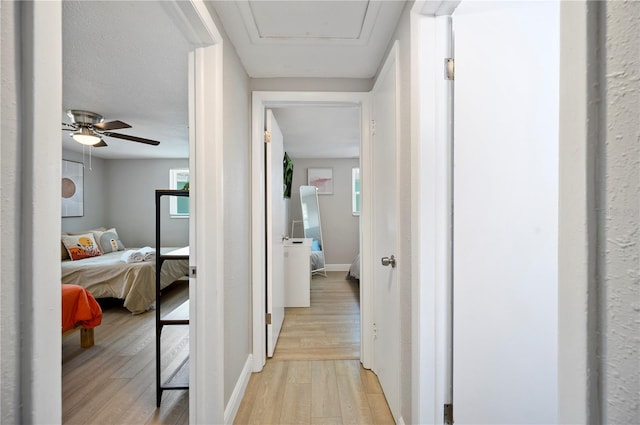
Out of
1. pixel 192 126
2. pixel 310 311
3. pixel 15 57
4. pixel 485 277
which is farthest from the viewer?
pixel 310 311

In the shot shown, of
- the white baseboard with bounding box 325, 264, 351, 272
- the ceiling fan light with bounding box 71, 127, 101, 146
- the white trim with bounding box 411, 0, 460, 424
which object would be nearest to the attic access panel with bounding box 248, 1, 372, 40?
the white trim with bounding box 411, 0, 460, 424

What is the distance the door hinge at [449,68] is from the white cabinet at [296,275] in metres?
2.59

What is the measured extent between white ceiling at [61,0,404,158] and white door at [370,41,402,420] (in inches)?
8.9

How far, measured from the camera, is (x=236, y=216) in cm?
173

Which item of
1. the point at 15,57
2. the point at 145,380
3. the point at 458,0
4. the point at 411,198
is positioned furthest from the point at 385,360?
the point at 15,57

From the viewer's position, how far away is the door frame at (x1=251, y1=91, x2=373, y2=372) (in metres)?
2.08

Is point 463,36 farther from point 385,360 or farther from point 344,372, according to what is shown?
point 344,372

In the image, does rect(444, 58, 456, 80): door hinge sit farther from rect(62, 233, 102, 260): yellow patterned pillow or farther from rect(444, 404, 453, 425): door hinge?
rect(62, 233, 102, 260): yellow patterned pillow

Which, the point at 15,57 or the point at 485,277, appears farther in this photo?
the point at 485,277

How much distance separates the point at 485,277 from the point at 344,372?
4.50 feet

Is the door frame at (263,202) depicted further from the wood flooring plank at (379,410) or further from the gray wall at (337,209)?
the gray wall at (337,209)

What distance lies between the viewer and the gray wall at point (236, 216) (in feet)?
5.07

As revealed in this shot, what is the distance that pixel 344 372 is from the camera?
80.9 inches

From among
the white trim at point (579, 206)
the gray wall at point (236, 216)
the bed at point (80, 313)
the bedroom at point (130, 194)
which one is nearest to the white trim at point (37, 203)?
the white trim at point (579, 206)
